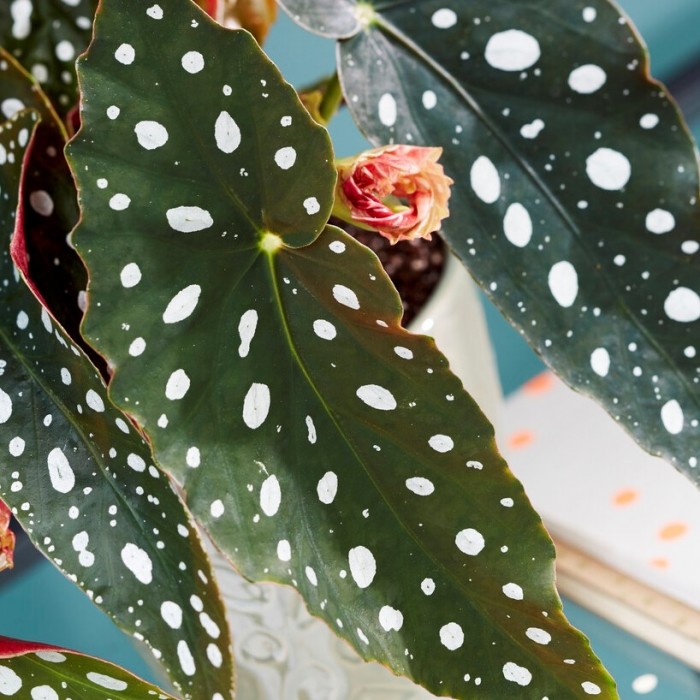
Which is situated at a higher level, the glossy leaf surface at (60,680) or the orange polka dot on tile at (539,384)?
the glossy leaf surface at (60,680)

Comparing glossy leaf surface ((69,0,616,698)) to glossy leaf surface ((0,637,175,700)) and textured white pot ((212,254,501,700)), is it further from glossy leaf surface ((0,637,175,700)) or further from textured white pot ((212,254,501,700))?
textured white pot ((212,254,501,700))

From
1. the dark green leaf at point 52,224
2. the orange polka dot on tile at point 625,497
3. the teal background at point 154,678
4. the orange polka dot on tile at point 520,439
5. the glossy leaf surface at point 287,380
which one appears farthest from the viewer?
the orange polka dot on tile at point 520,439

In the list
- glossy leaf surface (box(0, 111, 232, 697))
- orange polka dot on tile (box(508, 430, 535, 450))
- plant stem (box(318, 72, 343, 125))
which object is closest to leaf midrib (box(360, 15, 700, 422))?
plant stem (box(318, 72, 343, 125))

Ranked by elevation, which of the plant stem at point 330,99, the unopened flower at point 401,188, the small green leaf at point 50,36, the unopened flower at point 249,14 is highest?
the unopened flower at point 249,14

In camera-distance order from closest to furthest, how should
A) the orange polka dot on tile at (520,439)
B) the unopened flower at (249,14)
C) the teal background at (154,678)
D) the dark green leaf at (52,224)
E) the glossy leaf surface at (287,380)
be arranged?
the glossy leaf surface at (287,380) → the dark green leaf at (52,224) → the unopened flower at (249,14) → the teal background at (154,678) → the orange polka dot on tile at (520,439)

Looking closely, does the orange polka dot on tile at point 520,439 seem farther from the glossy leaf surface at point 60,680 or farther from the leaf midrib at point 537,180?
the glossy leaf surface at point 60,680

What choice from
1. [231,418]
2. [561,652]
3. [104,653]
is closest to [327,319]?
[231,418]

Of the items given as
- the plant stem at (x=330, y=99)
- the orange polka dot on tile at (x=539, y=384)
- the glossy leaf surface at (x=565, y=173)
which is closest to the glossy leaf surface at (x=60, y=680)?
the glossy leaf surface at (x=565, y=173)
